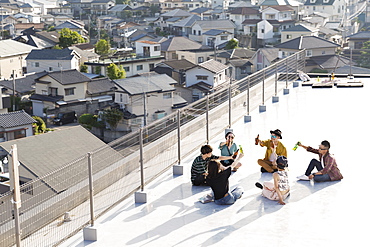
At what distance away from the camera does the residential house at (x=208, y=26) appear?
127 ft

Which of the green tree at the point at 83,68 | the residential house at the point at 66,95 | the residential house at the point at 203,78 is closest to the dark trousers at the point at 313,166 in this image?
the residential house at the point at 66,95

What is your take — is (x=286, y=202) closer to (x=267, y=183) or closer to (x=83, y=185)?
(x=267, y=183)

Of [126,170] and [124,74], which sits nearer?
[126,170]

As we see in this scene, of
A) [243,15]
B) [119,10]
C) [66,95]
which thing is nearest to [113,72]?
[66,95]

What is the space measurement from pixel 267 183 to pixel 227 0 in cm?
5605

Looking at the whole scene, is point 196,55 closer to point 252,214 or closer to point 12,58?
point 12,58

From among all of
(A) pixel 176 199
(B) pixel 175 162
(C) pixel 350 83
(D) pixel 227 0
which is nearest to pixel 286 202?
(A) pixel 176 199

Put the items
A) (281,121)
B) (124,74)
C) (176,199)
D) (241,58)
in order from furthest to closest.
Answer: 1. (241,58)
2. (124,74)
3. (281,121)
4. (176,199)

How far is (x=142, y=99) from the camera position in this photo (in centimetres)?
2208

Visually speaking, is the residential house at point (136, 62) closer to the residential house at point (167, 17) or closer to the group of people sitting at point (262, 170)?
the residential house at point (167, 17)

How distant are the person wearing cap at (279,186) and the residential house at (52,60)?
27.0m

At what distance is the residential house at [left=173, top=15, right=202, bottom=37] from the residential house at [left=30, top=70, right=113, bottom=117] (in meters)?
18.3

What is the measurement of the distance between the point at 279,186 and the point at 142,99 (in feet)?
62.1

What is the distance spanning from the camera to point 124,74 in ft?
93.7
